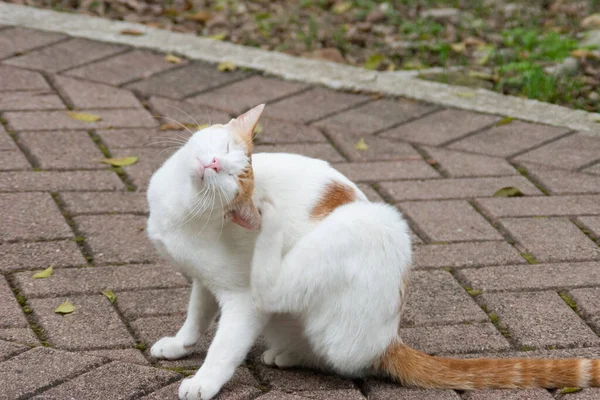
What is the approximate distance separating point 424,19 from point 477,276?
11.2ft

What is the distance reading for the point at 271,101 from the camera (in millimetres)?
4848

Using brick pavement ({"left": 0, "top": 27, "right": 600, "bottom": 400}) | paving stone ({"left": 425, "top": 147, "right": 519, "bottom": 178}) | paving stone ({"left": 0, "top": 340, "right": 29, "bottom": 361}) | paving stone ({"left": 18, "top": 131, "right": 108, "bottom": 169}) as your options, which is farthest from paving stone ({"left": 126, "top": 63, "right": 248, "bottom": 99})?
paving stone ({"left": 0, "top": 340, "right": 29, "bottom": 361})

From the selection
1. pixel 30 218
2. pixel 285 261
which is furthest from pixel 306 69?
pixel 285 261

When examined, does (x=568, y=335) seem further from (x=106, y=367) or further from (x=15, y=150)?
(x=15, y=150)

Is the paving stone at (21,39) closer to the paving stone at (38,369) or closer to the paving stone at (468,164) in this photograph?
the paving stone at (468,164)

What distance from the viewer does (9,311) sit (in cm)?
282

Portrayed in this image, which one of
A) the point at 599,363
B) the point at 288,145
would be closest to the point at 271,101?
the point at 288,145

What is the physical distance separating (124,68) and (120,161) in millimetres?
1211

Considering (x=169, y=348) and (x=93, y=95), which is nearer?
(x=169, y=348)

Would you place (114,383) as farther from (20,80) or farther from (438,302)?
(20,80)

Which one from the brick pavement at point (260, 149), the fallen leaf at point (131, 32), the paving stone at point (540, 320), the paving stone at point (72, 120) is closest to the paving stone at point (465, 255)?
the brick pavement at point (260, 149)

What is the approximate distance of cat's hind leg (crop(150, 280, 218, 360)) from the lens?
267 cm

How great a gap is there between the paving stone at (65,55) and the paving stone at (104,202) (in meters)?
1.49

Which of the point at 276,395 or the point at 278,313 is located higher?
the point at 278,313
